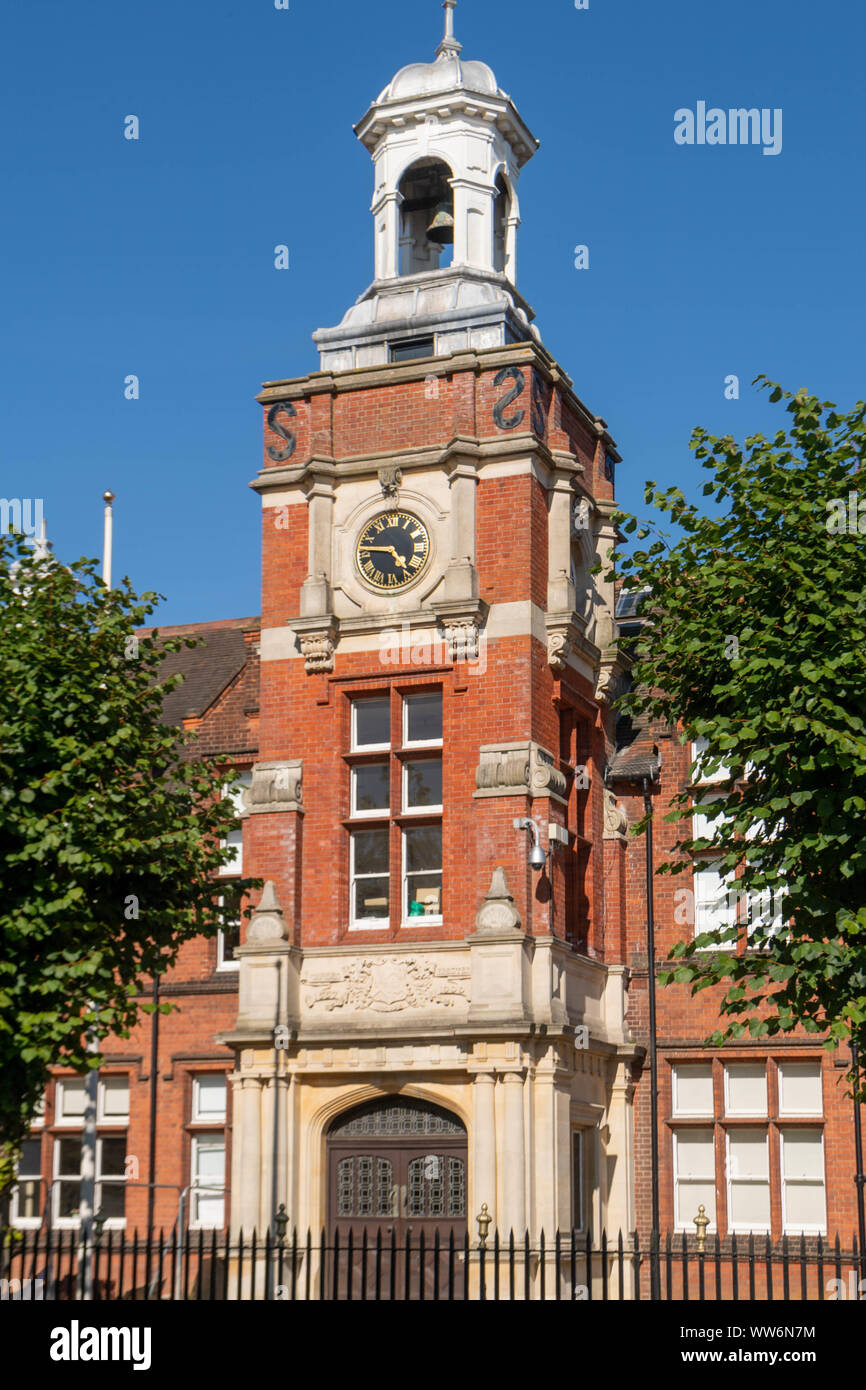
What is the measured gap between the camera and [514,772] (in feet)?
80.4

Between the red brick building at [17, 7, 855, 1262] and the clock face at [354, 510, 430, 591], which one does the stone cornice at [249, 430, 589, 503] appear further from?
the clock face at [354, 510, 430, 591]

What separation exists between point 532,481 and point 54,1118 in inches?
525

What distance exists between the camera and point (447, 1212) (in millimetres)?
24094

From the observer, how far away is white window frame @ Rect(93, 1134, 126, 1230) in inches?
1127

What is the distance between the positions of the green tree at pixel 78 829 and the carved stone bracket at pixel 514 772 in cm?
444

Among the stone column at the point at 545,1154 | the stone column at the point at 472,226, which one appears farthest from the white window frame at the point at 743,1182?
the stone column at the point at 472,226

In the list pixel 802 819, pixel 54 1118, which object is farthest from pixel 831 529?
pixel 54 1118

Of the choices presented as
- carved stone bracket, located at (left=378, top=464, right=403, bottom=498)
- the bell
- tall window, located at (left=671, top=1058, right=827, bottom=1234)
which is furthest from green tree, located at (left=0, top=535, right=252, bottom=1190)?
the bell

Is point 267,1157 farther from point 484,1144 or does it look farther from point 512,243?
point 512,243

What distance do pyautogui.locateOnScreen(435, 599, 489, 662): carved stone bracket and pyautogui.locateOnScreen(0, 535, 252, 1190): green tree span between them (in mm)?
5085

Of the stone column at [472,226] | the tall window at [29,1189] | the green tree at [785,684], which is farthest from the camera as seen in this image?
the tall window at [29,1189]

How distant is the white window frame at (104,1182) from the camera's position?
28.6 metres

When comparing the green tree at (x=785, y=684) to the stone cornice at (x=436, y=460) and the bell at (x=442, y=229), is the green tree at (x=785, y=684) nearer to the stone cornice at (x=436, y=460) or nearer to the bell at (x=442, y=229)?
A: the stone cornice at (x=436, y=460)

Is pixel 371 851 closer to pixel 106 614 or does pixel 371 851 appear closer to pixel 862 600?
pixel 106 614
